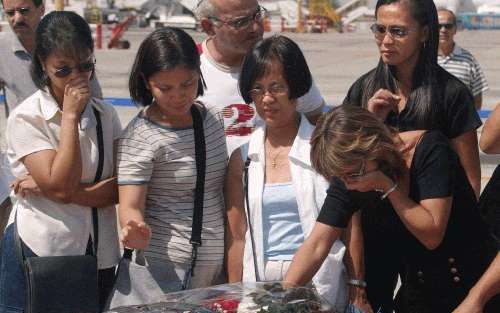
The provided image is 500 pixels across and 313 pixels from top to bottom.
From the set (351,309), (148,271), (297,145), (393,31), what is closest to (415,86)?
(393,31)

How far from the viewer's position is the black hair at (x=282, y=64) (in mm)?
3768

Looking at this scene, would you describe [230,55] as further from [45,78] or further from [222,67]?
[45,78]

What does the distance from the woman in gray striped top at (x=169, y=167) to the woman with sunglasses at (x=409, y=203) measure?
527mm

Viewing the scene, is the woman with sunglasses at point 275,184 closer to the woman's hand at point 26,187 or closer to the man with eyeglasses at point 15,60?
the woman's hand at point 26,187

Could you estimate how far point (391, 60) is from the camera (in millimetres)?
4086

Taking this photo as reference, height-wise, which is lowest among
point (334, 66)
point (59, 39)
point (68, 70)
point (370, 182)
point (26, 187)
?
point (334, 66)

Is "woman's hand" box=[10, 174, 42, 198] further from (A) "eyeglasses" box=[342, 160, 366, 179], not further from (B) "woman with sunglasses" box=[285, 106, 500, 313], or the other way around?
(A) "eyeglasses" box=[342, 160, 366, 179]

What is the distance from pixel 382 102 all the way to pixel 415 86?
13.6 inches

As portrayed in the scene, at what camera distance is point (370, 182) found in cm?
315

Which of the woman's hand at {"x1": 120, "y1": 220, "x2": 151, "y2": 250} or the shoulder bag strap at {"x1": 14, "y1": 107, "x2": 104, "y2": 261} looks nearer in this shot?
the woman's hand at {"x1": 120, "y1": 220, "x2": 151, "y2": 250}

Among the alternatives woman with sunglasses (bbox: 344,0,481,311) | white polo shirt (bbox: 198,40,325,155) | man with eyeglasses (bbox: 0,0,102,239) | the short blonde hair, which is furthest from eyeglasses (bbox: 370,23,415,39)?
man with eyeglasses (bbox: 0,0,102,239)

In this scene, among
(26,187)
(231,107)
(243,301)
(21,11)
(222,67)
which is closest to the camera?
(243,301)

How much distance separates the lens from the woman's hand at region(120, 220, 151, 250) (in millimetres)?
3516

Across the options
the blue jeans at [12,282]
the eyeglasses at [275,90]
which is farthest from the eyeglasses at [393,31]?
the blue jeans at [12,282]
